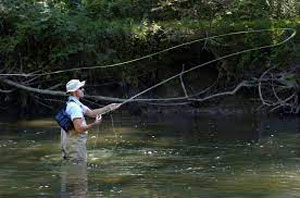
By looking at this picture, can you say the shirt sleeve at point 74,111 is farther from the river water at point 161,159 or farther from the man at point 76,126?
the river water at point 161,159

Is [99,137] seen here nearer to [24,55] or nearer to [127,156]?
[127,156]

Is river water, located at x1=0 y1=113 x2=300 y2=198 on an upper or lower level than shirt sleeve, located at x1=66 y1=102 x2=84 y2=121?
lower

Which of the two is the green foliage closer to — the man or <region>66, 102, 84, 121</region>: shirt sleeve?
the man

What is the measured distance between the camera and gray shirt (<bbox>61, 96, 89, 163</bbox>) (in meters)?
10.4

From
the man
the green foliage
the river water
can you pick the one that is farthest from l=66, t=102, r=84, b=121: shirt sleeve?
→ the green foliage

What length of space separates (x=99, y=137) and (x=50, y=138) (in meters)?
0.92

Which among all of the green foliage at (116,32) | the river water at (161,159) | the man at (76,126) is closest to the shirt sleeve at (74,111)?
the man at (76,126)

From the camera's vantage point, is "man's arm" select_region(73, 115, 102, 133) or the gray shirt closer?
"man's arm" select_region(73, 115, 102, 133)

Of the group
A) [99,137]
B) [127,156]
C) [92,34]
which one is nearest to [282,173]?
[127,156]

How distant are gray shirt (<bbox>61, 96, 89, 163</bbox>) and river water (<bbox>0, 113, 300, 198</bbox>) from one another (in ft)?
0.53

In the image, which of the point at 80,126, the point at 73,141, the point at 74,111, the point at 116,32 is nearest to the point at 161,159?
the point at 73,141

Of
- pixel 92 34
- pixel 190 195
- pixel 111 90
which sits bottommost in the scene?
pixel 190 195

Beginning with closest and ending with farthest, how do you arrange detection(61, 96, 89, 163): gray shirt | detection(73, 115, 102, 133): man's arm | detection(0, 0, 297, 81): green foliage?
detection(73, 115, 102, 133): man's arm
detection(61, 96, 89, 163): gray shirt
detection(0, 0, 297, 81): green foliage

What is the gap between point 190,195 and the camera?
898 cm
